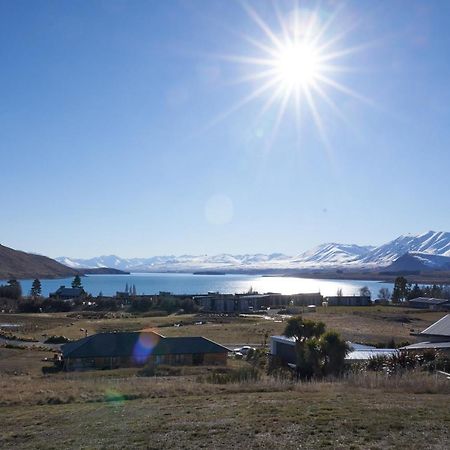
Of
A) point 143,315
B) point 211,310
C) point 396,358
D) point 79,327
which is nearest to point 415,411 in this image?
point 396,358

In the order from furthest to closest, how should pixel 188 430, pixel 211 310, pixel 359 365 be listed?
pixel 211 310 < pixel 359 365 < pixel 188 430

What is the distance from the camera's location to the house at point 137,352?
43.8 m

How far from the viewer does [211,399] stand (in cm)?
1642

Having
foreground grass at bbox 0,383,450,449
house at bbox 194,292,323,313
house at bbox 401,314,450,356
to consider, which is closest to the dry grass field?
foreground grass at bbox 0,383,450,449

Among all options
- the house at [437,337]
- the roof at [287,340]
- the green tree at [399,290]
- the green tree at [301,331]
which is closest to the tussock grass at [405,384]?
the green tree at [301,331]

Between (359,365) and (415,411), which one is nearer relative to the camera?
(415,411)

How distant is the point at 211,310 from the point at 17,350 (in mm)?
62819

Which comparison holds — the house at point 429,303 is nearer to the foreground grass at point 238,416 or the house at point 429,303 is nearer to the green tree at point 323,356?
the green tree at point 323,356

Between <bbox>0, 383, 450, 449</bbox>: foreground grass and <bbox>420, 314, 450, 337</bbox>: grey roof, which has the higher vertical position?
<bbox>420, 314, 450, 337</bbox>: grey roof

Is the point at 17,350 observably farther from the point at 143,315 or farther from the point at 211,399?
the point at 143,315

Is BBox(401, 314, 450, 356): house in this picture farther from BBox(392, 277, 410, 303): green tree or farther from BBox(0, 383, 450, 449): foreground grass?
BBox(392, 277, 410, 303): green tree

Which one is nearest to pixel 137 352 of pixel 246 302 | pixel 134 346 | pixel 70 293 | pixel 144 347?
pixel 144 347

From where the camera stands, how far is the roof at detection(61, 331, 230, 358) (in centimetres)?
4425

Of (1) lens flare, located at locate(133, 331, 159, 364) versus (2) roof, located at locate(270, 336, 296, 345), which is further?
(1) lens flare, located at locate(133, 331, 159, 364)
